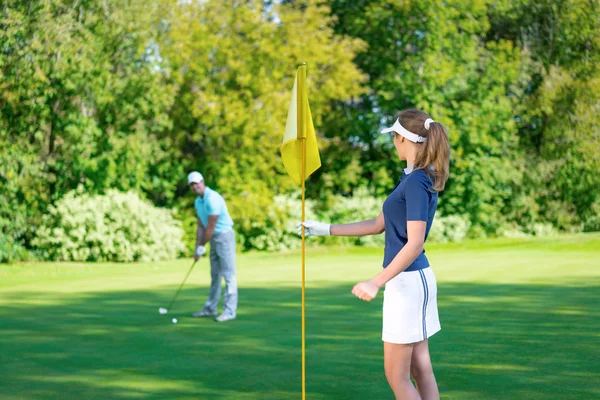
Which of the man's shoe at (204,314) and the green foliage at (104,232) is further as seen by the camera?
the green foliage at (104,232)

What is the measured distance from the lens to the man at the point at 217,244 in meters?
11.2

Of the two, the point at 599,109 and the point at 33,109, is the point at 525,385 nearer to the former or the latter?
the point at 33,109

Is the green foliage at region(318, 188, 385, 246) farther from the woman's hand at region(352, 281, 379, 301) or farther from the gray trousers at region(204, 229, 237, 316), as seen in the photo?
the woman's hand at region(352, 281, 379, 301)

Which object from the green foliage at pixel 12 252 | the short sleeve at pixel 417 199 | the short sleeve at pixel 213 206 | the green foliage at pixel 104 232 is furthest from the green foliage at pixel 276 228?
the short sleeve at pixel 417 199

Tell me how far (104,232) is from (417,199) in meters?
19.7

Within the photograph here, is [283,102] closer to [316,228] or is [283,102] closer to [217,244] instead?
[217,244]

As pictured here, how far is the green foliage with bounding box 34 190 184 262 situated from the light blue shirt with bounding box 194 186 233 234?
39.8 feet

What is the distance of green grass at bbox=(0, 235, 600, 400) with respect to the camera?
7.12 metres

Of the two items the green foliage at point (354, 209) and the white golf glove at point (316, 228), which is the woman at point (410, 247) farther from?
the green foliage at point (354, 209)

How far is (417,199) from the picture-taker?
15.2 feet

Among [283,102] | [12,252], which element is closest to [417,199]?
[12,252]

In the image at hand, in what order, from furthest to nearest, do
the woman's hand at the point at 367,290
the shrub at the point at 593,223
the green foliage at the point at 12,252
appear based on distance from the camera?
the shrub at the point at 593,223 → the green foliage at the point at 12,252 → the woman's hand at the point at 367,290

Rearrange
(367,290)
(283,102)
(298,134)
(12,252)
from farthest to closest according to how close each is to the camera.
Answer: (283,102) → (12,252) → (298,134) → (367,290)

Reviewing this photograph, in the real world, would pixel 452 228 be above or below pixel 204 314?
above
